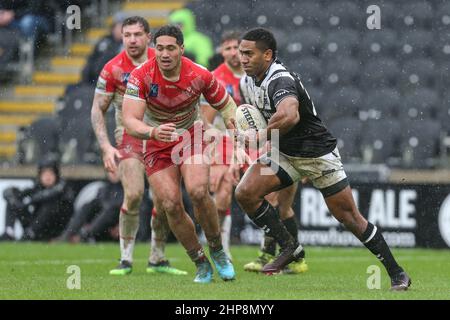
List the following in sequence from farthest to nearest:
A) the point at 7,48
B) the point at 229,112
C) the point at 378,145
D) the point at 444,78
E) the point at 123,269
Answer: the point at 7,48 → the point at 444,78 → the point at 378,145 → the point at 123,269 → the point at 229,112

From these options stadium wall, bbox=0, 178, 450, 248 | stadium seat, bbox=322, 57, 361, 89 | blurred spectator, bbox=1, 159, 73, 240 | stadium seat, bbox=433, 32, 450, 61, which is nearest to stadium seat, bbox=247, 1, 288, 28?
stadium seat, bbox=322, 57, 361, 89

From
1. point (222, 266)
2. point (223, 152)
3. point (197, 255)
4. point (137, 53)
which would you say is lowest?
point (222, 266)

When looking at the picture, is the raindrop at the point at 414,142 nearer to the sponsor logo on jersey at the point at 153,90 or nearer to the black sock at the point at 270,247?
the black sock at the point at 270,247

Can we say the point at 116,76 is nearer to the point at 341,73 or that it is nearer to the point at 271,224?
the point at 271,224

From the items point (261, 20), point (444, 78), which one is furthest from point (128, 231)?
point (261, 20)

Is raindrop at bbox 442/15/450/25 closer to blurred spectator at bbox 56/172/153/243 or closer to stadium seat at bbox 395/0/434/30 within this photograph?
stadium seat at bbox 395/0/434/30

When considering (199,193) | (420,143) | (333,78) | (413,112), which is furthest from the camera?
(333,78)

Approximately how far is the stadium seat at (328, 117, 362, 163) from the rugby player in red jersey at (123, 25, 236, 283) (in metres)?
7.34

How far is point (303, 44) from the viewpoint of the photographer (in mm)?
19125

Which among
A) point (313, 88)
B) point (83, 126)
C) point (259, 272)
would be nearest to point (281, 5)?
point (313, 88)

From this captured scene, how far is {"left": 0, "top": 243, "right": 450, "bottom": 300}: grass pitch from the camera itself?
28.5 ft

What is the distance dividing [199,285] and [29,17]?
1197 centimetres

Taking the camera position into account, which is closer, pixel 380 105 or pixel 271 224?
pixel 271 224

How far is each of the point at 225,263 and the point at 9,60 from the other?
11635 mm
